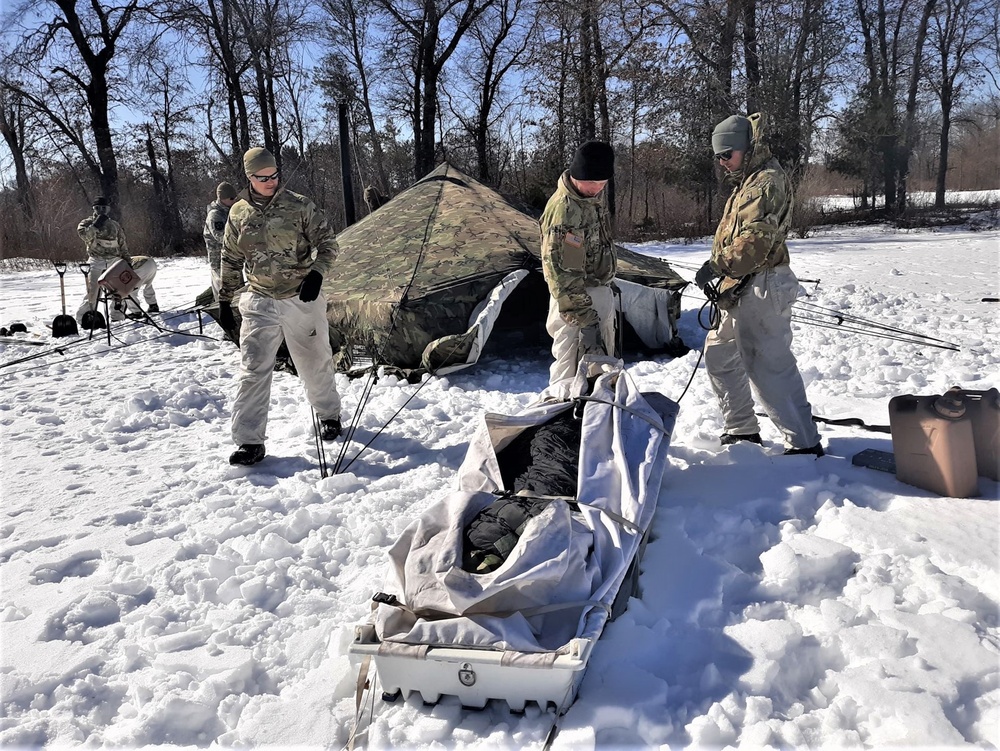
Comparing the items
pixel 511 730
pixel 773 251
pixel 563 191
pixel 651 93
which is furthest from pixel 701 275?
pixel 651 93

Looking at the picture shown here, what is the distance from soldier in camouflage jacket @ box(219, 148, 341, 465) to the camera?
4.18 meters

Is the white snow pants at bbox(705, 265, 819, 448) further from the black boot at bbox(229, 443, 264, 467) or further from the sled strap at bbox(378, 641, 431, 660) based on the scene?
the black boot at bbox(229, 443, 264, 467)

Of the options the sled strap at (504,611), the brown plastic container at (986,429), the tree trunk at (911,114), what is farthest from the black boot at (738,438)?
the tree trunk at (911,114)

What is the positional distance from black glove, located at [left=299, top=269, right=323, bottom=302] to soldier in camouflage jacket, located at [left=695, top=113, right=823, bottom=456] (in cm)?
221

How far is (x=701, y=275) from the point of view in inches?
149

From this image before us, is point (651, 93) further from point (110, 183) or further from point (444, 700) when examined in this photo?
point (444, 700)

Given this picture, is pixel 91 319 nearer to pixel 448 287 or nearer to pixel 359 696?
pixel 448 287

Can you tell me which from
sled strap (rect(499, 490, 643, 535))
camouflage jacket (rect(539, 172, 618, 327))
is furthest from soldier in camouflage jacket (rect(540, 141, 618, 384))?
sled strap (rect(499, 490, 643, 535))

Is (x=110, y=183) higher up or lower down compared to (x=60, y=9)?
lower down

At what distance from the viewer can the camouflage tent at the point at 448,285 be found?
5836mm

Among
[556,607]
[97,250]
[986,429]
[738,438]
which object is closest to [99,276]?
[97,250]

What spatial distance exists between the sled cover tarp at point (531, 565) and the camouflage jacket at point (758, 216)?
1.23 metres

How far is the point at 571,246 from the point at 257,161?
1949 millimetres

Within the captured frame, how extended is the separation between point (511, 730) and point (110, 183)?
66.5 feet
